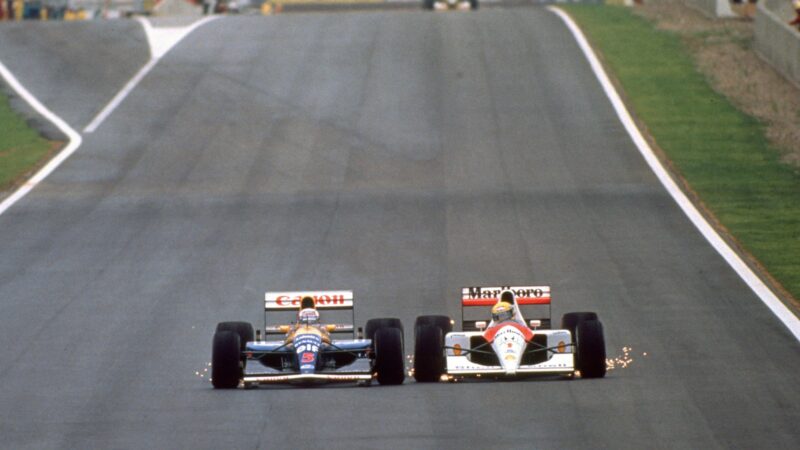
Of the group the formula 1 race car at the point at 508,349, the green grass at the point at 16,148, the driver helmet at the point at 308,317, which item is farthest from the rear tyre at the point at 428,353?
the green grass at the point at 16,148

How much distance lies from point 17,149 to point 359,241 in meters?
14.3

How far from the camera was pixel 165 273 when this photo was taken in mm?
29938

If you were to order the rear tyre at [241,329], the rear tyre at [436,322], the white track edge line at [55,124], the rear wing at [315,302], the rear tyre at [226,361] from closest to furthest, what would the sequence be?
1. the rear tyre at [226,361]
2. the rear tyre at [436,322]
3. the rear tyre at [241,329]
4. the rear wing at [315,302]
5. the white track edge line at [55,124]

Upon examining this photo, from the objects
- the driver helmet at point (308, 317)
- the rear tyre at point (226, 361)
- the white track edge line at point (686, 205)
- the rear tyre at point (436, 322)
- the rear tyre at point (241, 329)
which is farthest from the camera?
the white track edge line at point (686, 205)

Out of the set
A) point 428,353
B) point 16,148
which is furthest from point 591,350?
point 16,148

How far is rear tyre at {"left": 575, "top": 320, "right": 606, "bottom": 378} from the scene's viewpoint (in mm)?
20594

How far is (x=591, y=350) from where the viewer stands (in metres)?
20.8

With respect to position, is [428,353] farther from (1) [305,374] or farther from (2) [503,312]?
(1) [305,374]

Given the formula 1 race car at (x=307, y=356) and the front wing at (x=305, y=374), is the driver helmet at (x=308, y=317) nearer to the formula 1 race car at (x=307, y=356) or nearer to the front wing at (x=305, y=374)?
the formula 1 race car at (x=307, y=356)

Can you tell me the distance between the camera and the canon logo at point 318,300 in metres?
22.6

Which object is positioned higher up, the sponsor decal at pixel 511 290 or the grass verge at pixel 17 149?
the sponsor decal at pixel 511 290

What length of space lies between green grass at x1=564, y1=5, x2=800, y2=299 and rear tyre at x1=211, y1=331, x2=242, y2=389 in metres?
11.0

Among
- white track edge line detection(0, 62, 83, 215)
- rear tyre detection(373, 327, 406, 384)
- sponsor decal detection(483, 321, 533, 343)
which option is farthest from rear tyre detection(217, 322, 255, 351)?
white track edge line detection(0, 62, 83, 215)

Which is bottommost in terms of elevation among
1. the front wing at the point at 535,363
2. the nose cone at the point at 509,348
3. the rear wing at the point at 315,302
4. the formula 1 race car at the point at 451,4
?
the formula 1 race car at the point at 451,4
